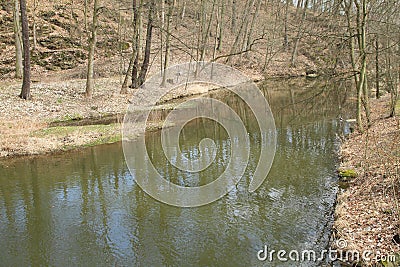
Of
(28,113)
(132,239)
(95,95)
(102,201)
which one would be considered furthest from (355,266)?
(95,95)

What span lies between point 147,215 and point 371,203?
5.29m

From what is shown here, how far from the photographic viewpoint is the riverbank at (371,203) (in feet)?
21.0

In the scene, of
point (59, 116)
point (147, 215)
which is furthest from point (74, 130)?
point (147, 215)

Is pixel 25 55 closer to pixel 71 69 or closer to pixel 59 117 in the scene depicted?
pixel 59 117

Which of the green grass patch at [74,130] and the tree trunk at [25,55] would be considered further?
the tree trunk at [25,55]

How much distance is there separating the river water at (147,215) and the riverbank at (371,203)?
1.39ft

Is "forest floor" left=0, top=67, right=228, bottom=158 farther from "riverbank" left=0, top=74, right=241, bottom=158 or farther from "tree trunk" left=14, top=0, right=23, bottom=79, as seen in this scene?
"tree trunk" left=14, top=0, right=23, bottom=79

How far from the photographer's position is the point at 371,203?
26.2 feet

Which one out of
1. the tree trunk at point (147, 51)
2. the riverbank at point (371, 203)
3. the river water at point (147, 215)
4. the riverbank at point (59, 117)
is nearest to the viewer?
the riverbank at point (371, 203)

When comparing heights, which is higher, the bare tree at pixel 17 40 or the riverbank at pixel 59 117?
the bare tree at pixel 17 40

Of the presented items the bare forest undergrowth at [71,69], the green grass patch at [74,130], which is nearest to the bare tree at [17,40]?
the bare forest undergrowth at [71,69]

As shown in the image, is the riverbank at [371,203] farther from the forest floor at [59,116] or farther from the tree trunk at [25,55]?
the tree trunk at [25,55]

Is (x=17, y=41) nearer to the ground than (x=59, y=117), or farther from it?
farther from it

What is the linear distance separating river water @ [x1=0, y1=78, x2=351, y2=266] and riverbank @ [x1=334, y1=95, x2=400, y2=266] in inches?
16.7
